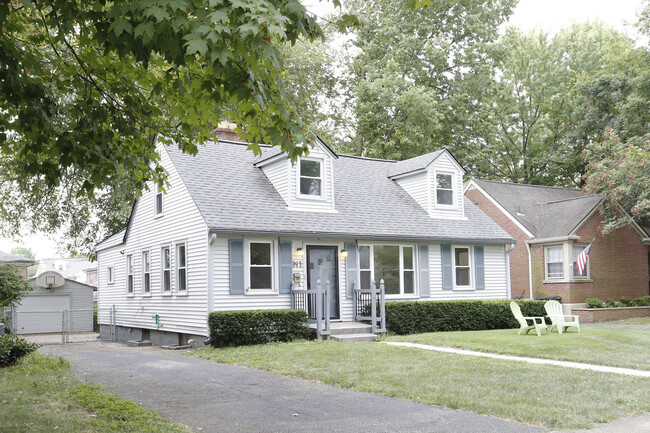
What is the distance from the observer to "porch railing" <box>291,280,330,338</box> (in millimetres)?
15922

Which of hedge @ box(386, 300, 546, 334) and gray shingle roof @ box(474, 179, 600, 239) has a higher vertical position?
gray shingle roof @ box(474, 179, 600, 239)

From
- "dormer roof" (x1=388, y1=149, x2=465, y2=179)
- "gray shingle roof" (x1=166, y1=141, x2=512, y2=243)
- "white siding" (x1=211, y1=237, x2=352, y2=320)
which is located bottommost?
"white siding" (x1=211, y1=237, x2=352, y2=320)

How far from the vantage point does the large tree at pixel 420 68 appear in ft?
100

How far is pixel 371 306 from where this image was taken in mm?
17266

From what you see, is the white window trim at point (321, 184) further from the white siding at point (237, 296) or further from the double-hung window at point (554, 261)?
the double-hung window at point (554, 261)

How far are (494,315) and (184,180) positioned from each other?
405 inches

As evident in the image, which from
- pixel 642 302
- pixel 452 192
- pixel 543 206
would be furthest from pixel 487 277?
pixel 543 206

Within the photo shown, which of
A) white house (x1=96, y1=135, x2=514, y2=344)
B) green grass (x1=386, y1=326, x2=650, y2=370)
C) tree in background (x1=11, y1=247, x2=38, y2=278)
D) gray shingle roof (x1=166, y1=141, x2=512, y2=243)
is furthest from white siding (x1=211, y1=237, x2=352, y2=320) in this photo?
tree in background (x1=11, y1=247, x2=38, y2=278)

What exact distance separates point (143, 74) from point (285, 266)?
962 centimetres

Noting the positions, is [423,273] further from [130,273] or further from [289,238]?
[130,273]

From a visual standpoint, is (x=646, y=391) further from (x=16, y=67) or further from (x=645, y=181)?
(x=645, y=181)

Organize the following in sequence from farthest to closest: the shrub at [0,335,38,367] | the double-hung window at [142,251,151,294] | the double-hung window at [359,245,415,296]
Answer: the double-hung window at [142,251,151,294]
the double-hung window at [359,245,415,296]
the shrub at [0,335,38,367]

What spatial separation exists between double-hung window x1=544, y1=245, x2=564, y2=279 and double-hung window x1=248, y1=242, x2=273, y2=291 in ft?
41.8

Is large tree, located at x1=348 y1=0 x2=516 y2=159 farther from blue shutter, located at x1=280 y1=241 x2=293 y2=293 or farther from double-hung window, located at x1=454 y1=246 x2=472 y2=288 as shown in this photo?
blue shutter, located at x1=280 y1=241 x2=293 y2=293
